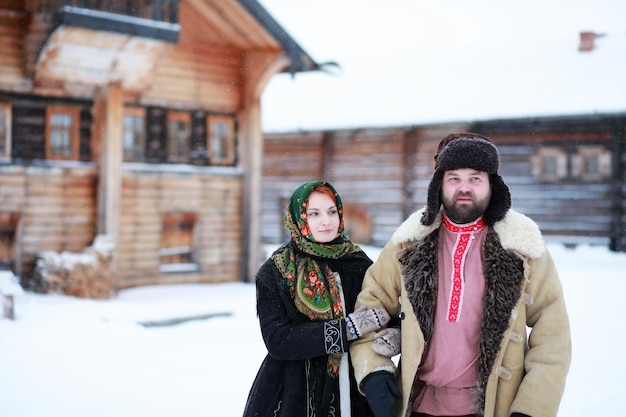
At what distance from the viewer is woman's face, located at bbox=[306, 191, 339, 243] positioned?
304 cm

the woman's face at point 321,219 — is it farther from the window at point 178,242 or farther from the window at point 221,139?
the window at point 221,139

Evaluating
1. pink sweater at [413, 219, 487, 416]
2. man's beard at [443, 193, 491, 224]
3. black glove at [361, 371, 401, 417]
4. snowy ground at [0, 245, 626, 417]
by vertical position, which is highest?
man's beard at [443, 193, 491, 224]

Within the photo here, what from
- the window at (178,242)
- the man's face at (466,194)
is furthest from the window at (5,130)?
the man's face at (466,194)

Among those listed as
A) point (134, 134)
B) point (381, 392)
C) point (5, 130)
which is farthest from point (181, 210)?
point (381, 392)

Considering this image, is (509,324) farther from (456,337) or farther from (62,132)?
(62,132)

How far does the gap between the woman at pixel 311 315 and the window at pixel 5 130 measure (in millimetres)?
9800

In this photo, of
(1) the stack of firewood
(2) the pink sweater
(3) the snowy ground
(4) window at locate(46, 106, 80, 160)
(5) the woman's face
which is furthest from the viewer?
(4) window at locate(46, 106, 80, 160)

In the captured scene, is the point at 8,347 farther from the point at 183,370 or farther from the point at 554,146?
the point at 554,146

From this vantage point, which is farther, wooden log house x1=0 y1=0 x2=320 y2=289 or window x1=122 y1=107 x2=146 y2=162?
window x1=122 y1=107 x2=146 y2=162

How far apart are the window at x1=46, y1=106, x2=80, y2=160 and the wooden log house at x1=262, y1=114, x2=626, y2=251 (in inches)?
364

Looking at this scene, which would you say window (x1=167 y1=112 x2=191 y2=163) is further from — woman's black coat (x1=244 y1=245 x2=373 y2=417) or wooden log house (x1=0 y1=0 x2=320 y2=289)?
woman's black coat (x1=244 y1=245 x2=373 y2=417)

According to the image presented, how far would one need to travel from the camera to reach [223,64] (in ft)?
45.0

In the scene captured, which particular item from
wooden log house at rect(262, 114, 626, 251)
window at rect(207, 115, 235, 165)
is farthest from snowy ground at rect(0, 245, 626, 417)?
wooden log house at rect(262, 114, 626, 251)

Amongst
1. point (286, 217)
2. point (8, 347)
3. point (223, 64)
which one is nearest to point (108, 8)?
point (223, 64)
